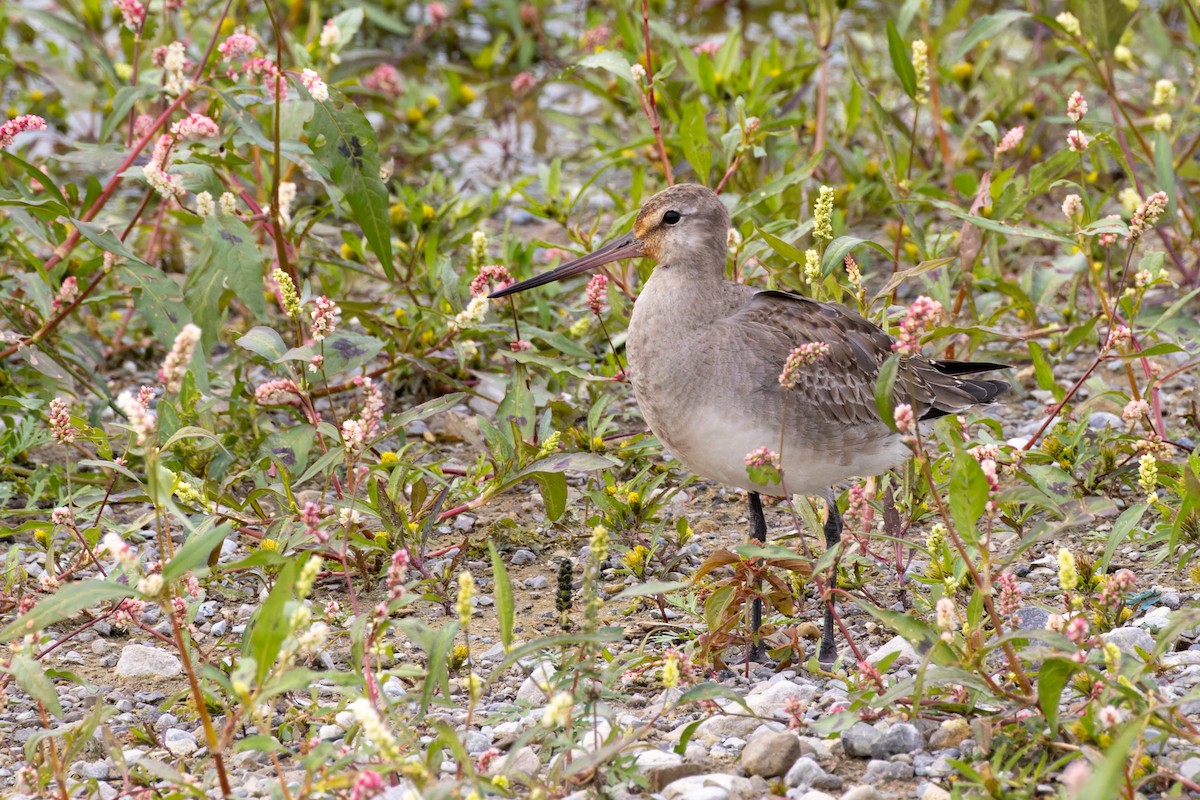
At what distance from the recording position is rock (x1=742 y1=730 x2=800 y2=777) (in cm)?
387

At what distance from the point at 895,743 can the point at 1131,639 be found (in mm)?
922

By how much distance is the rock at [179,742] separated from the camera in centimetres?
419

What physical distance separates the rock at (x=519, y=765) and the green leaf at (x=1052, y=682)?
1275 millimetres

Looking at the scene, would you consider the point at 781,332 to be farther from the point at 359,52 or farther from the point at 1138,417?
the point at 359,52

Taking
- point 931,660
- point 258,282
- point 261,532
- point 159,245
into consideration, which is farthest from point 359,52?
point 931,660

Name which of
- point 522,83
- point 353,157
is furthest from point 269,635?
point 522,83

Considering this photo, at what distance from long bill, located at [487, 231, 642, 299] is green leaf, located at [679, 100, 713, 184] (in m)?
0.87

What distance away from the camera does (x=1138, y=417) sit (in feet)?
16.0

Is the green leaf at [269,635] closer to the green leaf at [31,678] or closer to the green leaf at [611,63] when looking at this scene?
the green leaf at [31,678]

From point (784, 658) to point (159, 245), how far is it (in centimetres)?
433

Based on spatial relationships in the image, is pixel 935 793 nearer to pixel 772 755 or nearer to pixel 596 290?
pixel 772 755

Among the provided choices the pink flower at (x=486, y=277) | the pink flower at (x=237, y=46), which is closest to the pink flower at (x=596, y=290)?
the pink flower at (x=486, y=277)

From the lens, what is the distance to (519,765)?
3898mm

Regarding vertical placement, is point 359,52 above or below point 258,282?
above
